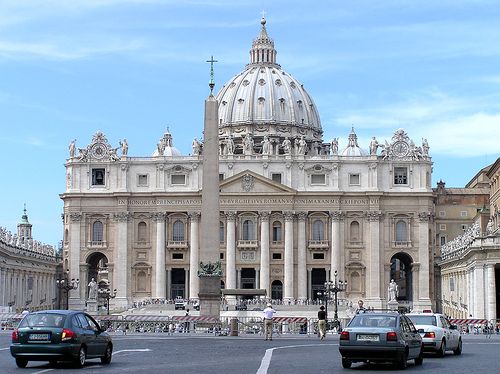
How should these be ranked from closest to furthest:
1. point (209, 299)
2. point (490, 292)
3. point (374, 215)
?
point (209, 299) → point (490, 292) → point (374, 215)

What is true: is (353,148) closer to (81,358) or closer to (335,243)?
(335,243)

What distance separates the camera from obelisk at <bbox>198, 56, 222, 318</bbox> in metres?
54.1

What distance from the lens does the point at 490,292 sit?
250 ft

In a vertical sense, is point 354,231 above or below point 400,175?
below

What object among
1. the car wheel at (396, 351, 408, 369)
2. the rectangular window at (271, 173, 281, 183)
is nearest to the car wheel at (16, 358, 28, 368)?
the car wheel at (396, 351, 408, 369)

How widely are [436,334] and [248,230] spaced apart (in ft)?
272

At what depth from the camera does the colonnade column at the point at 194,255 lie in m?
113

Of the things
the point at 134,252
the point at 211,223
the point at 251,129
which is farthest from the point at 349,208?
the point at 211,223

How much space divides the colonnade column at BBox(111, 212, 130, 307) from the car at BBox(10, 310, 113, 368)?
8841cm

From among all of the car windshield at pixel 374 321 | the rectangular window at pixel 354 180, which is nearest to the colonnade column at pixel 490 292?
the rectangular window at pixel 354 180

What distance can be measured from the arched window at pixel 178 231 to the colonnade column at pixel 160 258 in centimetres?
137

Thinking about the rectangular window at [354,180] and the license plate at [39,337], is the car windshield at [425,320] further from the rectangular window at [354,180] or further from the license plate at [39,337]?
the rectangular window at [354,180]

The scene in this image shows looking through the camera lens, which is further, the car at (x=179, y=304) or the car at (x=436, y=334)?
Answer: the car at (x=179, y=304)

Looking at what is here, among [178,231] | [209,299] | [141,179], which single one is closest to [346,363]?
[209,299]
